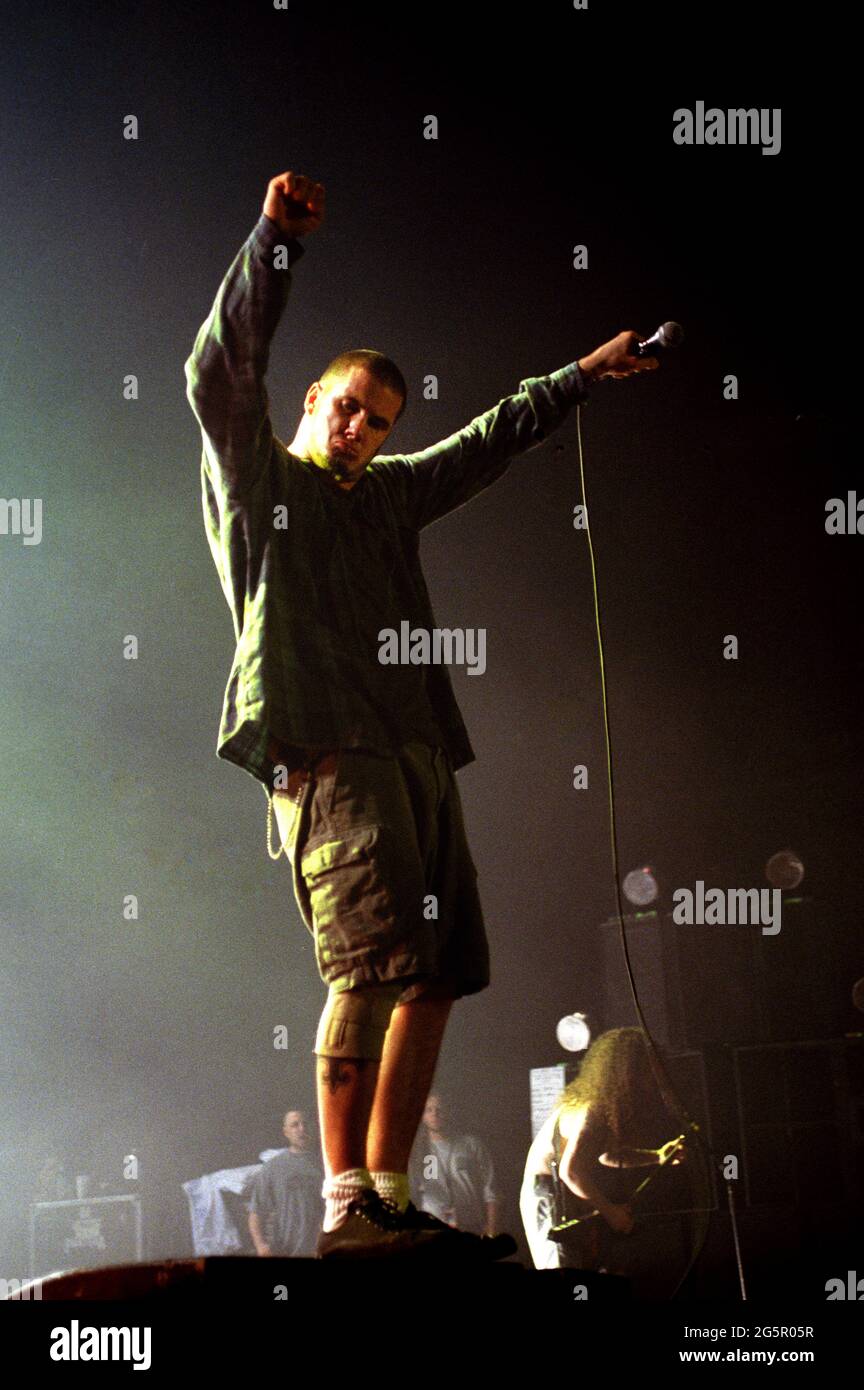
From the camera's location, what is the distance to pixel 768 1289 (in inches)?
176

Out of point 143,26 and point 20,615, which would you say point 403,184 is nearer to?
point 143,26

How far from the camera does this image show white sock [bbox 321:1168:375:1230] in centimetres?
213

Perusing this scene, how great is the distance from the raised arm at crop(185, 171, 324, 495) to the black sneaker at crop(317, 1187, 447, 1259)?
1394 millimetres

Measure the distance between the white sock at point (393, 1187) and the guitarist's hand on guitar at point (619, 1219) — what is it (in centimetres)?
186

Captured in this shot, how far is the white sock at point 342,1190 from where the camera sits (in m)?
2.13

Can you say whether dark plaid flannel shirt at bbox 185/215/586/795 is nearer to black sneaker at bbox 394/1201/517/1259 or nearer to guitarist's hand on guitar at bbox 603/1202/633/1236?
black sneaker at bbox 394/1201/517/1259

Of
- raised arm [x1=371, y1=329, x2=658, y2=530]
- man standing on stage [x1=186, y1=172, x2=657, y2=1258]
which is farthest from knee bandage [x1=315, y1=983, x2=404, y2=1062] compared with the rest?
raised arm [x1=371, y1=329, x2=658, y2=530]

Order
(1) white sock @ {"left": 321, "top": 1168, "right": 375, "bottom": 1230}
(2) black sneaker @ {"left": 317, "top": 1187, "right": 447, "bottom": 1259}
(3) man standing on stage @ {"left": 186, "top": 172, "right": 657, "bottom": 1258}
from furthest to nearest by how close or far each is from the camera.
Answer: (3) man standing on stage @ {"left": 186, "top": 172, "right": 657, "bottom": 1258}
(1) white sock @ {"left": 321, "top": 1168, "right": 375, "bottom": 1230}
(2) black sneaker @ {"left": 317, "top": 1187, "right": 447, "bottom": 1259}

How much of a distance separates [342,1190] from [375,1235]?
101mm

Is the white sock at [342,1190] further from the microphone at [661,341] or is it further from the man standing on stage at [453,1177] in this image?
the man standing on stage at [453,1177]

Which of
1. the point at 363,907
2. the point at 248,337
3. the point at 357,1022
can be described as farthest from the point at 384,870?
the point at 248,337

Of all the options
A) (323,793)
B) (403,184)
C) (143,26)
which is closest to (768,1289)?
(323,793)

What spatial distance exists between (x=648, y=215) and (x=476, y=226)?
62cm

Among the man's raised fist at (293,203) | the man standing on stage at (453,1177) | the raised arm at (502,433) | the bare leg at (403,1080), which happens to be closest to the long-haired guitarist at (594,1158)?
the man standing on stage at (453,1177)
